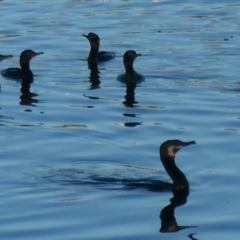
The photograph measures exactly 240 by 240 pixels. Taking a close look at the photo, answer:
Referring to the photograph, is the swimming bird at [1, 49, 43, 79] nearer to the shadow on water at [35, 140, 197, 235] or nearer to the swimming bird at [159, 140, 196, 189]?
the shadow on water at [35, 140, 197, 235]

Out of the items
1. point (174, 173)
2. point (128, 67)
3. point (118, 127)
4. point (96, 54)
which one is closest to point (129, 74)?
point (128, 67)

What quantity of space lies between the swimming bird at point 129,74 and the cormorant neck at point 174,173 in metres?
7.19

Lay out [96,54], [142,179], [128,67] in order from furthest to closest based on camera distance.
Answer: [96,54] → [128,67] → [142,179]

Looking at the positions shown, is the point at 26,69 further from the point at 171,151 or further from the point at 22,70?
the point at 171,151

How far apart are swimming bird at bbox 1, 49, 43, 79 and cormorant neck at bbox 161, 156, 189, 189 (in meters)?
8.60

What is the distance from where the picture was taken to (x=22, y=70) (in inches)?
953

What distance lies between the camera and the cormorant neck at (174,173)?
52.0ft

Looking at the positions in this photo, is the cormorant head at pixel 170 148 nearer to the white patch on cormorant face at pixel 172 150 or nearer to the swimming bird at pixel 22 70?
the white patch on cormorant face at pixel 172 150

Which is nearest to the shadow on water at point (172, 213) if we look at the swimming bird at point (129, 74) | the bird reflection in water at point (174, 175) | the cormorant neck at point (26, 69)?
the bird reflection in water at point (174, 175)

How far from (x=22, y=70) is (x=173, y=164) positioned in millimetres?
8824

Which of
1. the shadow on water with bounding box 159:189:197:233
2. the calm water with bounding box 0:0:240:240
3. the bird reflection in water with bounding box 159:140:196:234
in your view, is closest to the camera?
the shadow on water with bounding box 159:189:197:233

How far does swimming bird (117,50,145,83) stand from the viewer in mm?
23141

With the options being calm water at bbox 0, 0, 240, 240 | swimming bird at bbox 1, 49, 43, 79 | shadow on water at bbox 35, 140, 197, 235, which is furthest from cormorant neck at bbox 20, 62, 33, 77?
shadow on water at bbox 35, 140, 197, 235

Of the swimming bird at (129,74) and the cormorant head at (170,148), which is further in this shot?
the swimming bird at (129,74)
